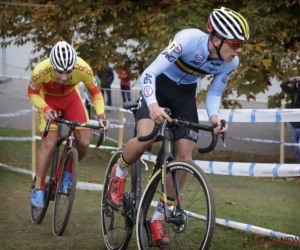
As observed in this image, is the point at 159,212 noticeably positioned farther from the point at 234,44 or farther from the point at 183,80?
the point at 234,44

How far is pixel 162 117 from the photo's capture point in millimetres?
5613

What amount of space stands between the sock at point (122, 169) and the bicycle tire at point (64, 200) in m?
1.03

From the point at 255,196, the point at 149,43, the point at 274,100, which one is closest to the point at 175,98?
the point at 255,196

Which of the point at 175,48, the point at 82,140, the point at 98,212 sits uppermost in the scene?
the point at 175,48

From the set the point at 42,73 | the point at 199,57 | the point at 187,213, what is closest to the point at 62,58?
the point at 42,73

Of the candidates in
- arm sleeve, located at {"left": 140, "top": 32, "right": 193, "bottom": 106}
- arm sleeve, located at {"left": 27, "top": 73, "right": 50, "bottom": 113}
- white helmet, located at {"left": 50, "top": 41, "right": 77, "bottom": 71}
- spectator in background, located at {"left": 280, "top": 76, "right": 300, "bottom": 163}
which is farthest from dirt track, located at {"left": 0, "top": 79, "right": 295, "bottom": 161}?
arm sleeve, located at {"left": 140, "top": 32, "right": 193, "bottom": 106}

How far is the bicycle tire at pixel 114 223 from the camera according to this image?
661cm

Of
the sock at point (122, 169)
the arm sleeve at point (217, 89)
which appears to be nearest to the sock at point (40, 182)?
the sock at point (122, 169)

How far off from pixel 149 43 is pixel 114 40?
2.21 meters

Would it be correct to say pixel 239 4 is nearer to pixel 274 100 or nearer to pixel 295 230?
pixel 274 100

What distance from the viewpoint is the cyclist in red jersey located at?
7770 mm

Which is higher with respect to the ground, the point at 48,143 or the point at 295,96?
the point at 295,96

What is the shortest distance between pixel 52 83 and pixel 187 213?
117 inches

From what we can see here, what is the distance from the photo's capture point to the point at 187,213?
5777 millimetres
